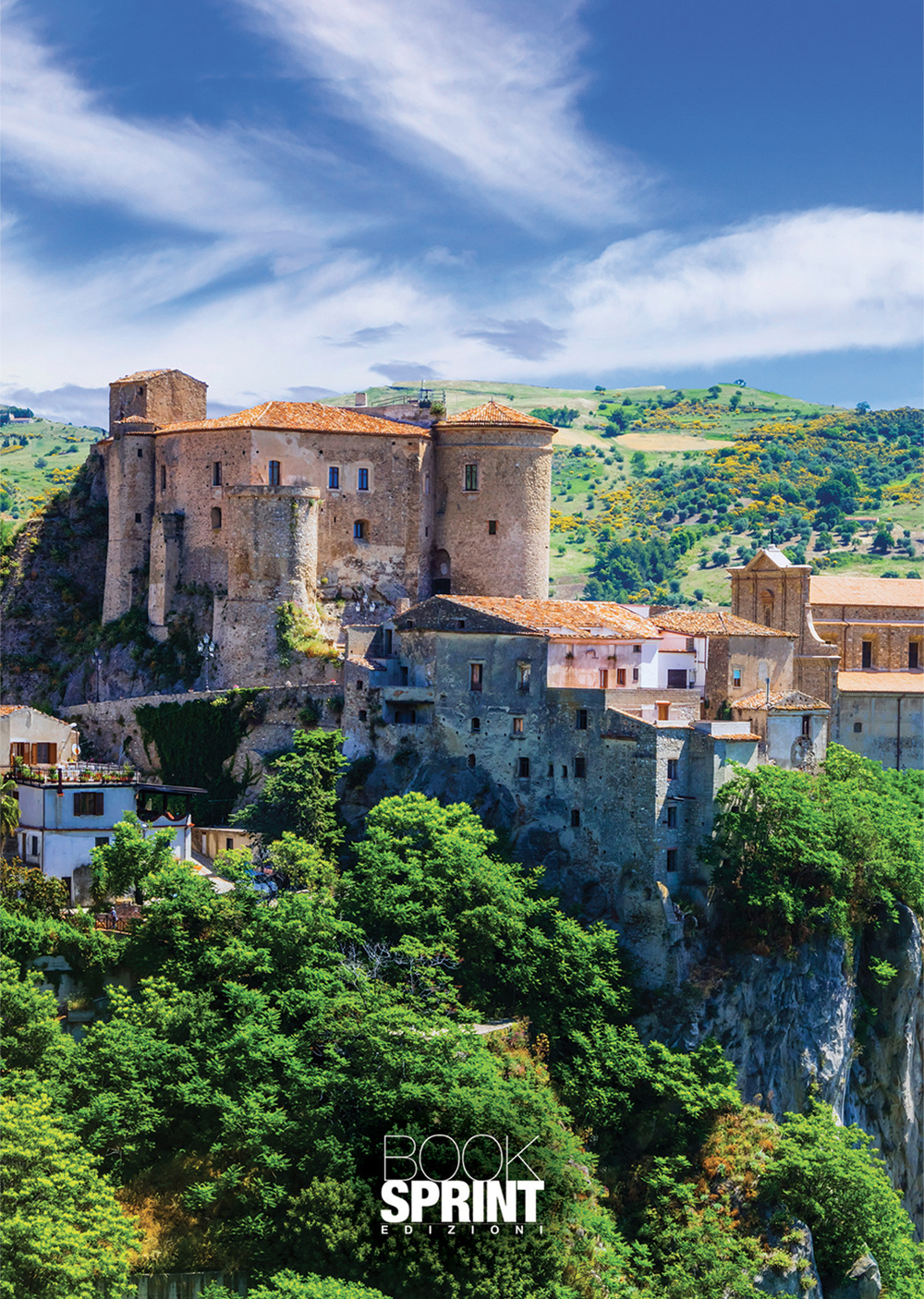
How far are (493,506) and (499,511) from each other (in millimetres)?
326

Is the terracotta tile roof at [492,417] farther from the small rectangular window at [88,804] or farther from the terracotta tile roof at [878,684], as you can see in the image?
the small rectangular window at [88,804]

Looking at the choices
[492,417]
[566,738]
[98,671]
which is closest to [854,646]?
[492,417]

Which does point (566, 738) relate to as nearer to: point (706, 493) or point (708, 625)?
point (708, 625)

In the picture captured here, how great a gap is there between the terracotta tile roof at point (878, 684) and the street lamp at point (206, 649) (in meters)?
28.8

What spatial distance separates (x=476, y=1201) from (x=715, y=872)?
51.8 feet

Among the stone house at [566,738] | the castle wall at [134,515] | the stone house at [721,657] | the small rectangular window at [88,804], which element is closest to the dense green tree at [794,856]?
the stone house at [566,738]

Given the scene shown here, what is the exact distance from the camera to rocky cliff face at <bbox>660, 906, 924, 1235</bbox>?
53.3 m

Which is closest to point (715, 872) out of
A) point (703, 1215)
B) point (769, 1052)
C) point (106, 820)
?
point (769, 1052)

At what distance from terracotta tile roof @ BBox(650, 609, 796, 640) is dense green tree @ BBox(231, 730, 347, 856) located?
→ 1386 cm

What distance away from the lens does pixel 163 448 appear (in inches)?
2697

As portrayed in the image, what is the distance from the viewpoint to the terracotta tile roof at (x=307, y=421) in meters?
64.4

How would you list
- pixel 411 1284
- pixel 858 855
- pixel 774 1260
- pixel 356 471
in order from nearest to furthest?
pixel 411 1284, pixel 774 1260, pixel 858 855, pixel 356 471

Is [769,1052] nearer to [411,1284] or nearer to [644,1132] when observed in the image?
[644,1132]

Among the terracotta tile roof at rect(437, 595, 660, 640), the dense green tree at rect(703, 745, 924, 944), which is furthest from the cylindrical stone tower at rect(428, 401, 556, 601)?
the dense green tree at rect(703, 745, 924, 944)
